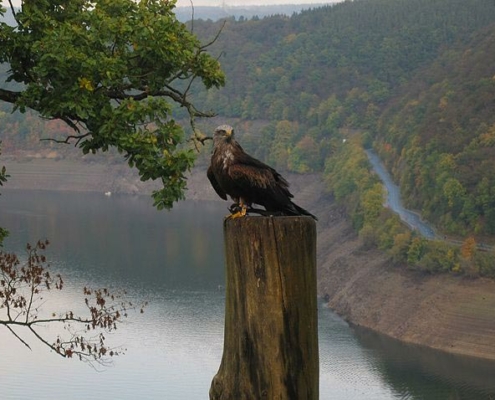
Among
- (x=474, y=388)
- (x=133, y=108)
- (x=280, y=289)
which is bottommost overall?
(x=474, y=388)

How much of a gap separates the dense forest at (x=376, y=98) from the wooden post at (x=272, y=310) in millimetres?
62461

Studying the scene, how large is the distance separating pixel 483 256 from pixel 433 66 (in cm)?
5883

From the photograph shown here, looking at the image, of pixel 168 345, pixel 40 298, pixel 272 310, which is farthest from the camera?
pixel 168 345

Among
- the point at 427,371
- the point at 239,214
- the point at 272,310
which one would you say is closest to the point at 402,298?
the point at 427,371

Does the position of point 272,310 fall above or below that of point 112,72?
below

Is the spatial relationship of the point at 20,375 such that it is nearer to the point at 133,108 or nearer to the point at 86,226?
the point at 133,108

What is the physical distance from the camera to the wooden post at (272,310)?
14.6 feet

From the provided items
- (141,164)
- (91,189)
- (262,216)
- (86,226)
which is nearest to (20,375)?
(141,164)

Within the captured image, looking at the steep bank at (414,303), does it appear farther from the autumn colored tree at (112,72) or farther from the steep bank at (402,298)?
the autumn colored tree at (112,72)

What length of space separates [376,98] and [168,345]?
255 ft

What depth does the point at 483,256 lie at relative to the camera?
58812 mm

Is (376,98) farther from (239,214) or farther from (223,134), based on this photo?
(239,214)

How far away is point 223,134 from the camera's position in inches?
195

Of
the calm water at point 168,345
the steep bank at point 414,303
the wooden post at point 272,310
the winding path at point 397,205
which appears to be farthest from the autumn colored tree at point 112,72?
the winding path at point 397,205
